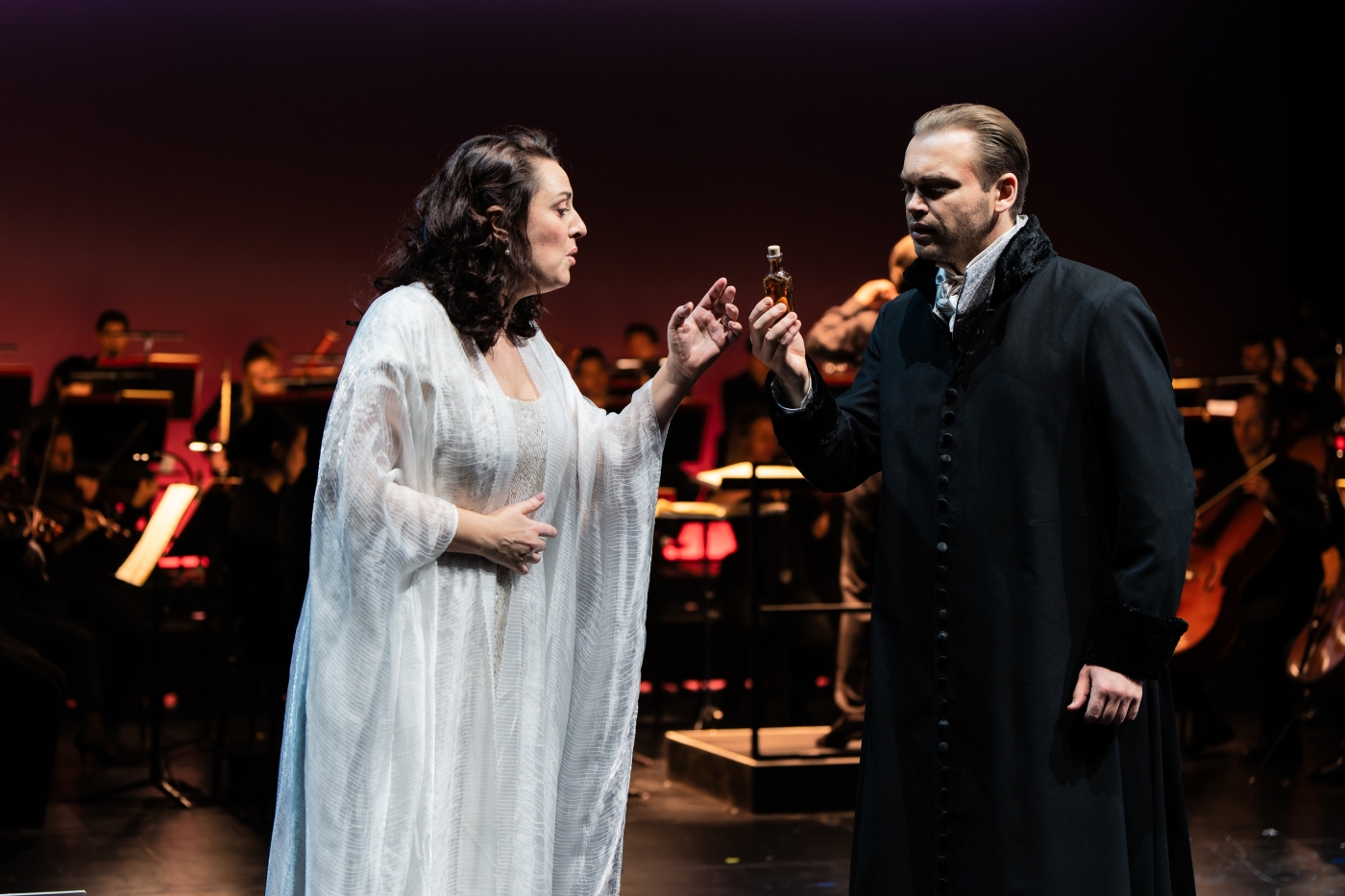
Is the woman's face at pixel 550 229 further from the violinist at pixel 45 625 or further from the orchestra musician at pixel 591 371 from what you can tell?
the orchestra musician at pixel 591 371

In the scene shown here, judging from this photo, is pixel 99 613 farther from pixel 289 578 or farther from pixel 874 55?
pixel 874 55

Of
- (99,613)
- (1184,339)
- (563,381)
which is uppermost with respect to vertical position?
(1184,339)

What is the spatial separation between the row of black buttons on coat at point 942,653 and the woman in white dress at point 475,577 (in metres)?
0.40

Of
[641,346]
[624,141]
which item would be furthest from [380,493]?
[624,141]

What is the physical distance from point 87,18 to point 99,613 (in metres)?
3.89

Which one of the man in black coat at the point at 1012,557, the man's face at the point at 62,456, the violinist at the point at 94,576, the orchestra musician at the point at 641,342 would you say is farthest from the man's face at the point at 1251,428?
the man's face at the point at 62,456

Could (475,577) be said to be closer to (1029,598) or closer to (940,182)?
(1029,598)

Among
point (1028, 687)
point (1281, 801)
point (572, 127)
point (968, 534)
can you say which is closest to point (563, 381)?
point (968, 534)

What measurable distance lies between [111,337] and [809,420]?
5.87 metres

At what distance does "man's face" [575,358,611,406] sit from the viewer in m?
7.20

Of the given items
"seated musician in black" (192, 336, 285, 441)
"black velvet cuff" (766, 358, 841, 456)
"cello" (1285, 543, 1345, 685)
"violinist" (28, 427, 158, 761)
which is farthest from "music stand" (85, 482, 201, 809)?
"cello" (1285, 543, 1345, 685)

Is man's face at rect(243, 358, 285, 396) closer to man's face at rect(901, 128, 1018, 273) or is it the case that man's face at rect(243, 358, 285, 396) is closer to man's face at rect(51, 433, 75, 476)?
man's face at rect(51, 433, 75, 476)

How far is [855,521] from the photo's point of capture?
4586 millimetres

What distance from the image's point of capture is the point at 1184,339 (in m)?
9.09
